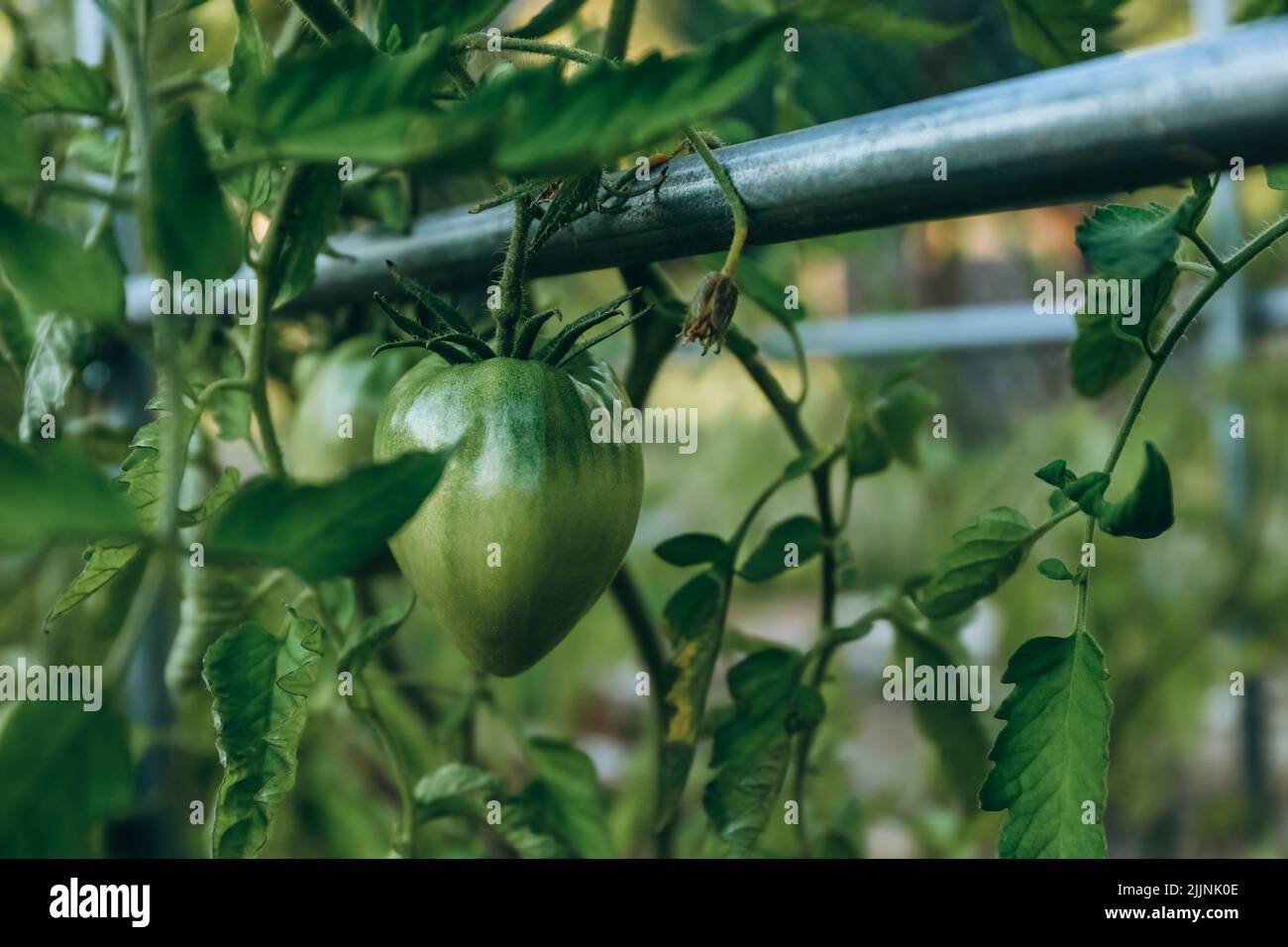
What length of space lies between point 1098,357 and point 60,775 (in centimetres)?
36

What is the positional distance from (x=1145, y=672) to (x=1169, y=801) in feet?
0.75

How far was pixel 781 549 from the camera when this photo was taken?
436mm

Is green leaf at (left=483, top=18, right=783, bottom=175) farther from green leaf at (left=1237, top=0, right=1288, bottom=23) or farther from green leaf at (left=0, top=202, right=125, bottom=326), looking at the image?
green leaf at (left=1237, top=0, right=1288, bottom=23)

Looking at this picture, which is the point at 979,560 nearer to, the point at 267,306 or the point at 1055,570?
the point at 1055,570

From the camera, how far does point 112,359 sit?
73cm

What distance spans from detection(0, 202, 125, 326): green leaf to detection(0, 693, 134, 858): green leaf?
0.08 m

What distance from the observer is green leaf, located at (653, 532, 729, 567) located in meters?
0.41

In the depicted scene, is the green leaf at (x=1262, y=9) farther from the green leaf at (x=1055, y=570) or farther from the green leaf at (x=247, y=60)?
the green leaf at (x=247, y=60)

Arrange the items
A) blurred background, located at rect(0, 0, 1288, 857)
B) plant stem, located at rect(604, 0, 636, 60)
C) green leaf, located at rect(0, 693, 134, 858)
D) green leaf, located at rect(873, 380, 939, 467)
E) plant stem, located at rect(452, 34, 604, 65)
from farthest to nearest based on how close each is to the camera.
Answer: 1. blurred background, located at rect(0, 0, 1288, 857)
2. green leaf, located at rect(873, 380, 939, 467)
3. plant stem, located at rect(604, 0, 636, 60)
4. plant stem, located at rect(452, 34, 604, 65)
5. green leaf, located at rect(0, 693, 134, 858)

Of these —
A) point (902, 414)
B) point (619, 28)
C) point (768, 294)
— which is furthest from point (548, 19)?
point (902, 414)

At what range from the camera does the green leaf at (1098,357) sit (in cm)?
41

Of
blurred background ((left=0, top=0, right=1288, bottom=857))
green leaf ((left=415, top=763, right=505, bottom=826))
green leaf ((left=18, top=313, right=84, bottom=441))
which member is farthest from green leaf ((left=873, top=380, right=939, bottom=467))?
green leaf ((left=18, top=313, right=84, bottom=441))

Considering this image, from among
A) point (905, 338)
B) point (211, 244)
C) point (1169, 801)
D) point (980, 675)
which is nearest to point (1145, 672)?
point (1169, 801)
